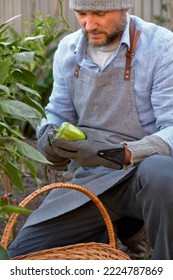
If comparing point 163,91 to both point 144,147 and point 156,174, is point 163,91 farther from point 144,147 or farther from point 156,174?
point 156,174

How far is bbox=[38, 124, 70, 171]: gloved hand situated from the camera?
3969 millimetres

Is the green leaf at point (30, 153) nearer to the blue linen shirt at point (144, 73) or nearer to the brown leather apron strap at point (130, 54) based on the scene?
the blue linen shirt at point (144, 73)

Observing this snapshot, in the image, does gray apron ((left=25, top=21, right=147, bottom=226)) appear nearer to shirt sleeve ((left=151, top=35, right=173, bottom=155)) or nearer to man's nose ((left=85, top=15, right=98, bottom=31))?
shirt sleeve ((left=151, top=35, right=173, bottom=155))

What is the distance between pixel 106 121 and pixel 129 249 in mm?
783

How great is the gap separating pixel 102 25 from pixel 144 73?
0.99 ft

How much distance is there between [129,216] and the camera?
4164 millimetres

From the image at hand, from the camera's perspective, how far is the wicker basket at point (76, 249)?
3479 millimetres

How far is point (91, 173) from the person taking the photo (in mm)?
4137

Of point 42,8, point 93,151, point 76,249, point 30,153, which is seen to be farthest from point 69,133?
point 42,8

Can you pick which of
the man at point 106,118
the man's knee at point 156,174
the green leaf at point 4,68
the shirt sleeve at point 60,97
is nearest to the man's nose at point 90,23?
the man at point 106,118

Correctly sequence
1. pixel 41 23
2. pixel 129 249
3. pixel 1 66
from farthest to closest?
1. pixel 41 23
2. pixel 129 249
3. pixel 1 66

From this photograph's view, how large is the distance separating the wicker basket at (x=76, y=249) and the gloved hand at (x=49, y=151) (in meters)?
0.34
